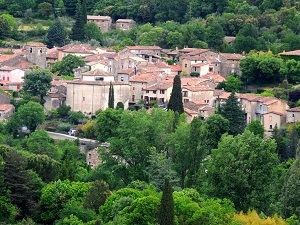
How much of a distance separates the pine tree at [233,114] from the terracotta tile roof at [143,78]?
19.0 ft

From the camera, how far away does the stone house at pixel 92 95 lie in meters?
61.5

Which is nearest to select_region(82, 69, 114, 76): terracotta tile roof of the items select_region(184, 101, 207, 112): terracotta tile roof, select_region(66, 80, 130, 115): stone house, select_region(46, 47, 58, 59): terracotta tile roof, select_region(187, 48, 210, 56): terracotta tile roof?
select_region(66, 80, 130, 115): stone house

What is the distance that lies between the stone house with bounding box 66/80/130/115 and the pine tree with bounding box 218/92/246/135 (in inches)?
250

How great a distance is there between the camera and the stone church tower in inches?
2726

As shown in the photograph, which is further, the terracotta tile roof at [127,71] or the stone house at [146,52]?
the stone house at [146,52]

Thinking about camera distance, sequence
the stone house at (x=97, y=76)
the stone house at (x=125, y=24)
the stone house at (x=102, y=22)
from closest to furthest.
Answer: the stone house at (x=97, y=76)
the stone house at (x=102, y=22)
the stone house at (x=125, y=24)

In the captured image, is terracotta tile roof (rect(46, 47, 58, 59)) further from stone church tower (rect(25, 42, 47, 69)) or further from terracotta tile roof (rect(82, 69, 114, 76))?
terracotta tile roof (rect(82, 69, 114, 76))

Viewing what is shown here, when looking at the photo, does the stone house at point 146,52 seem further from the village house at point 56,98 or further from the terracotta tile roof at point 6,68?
the village house at point 56,98

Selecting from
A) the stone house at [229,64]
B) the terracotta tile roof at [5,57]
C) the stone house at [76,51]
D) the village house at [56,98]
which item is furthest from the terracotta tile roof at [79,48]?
the stone house at [229,64]

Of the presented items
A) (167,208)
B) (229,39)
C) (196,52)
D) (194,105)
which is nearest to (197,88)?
(194,105)

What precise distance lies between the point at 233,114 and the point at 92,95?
26.9 ft

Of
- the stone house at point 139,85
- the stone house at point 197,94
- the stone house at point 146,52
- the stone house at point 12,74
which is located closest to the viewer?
the stone house at point 197,94

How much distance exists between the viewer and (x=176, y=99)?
188ft

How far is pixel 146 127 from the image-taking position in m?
47.4
